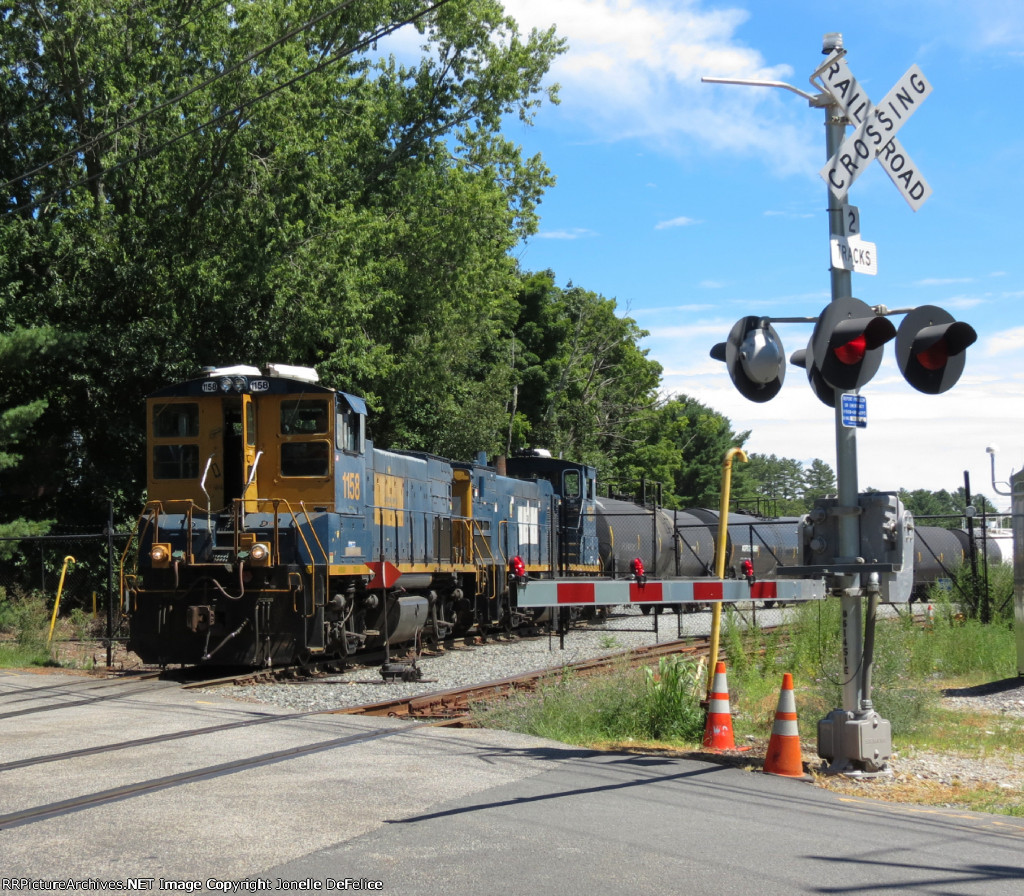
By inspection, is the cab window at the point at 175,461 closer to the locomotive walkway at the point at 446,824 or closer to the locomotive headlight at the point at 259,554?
the locomotive headlight at the point at 259,554

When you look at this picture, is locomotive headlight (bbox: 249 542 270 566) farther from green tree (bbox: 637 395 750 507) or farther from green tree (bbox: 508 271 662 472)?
green tree (bbox: 637 395 750 507)

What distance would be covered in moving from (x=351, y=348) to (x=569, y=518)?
25.2 feet

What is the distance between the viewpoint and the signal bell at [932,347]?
816 centimetres

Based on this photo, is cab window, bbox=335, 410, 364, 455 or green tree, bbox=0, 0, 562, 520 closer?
cab window, bbox=335, 410, 364, 455

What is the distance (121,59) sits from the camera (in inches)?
977

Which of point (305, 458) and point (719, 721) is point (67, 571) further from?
point (719, 721)

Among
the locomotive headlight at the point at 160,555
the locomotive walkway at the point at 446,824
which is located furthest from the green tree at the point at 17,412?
the locomotive walkway at the point at 446,824

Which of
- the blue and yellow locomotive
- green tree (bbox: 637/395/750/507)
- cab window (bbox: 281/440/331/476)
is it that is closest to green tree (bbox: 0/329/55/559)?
the blue and yellow locomotive

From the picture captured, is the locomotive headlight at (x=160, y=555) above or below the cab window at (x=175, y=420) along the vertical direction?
below

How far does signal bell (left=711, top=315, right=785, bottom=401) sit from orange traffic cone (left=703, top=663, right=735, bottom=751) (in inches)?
99.2

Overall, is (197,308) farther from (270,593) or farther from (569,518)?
(270,593)

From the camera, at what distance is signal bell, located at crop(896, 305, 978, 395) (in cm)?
816

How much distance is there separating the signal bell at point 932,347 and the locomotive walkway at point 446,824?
318 centimetres

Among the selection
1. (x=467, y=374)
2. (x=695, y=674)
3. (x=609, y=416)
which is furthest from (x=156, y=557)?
(x=609, y=416)
